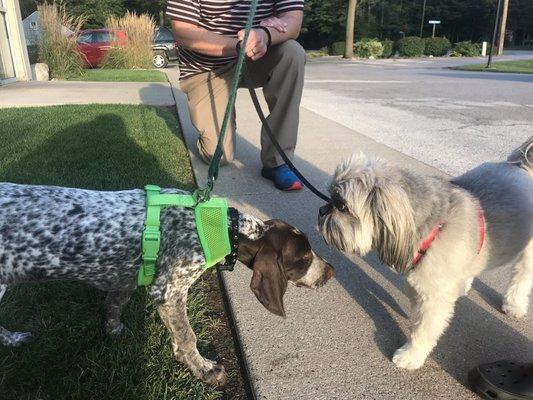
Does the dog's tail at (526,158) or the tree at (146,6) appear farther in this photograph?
the tree at (146,6)

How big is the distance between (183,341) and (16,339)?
3.39 feet

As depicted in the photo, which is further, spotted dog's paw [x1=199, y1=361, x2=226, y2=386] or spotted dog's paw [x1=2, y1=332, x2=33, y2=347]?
spotted dog's paw [x1=2, y1=332, x2=33, y2=347]

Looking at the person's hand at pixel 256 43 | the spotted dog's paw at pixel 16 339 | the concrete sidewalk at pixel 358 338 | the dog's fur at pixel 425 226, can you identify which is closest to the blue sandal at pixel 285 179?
the concrete sidewalk at pixel 358 338

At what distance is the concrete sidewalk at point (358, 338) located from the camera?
2.46 metres

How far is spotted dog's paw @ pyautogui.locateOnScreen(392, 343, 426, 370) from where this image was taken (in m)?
2.59

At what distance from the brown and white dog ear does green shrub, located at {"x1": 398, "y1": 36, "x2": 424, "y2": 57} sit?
51741 millimetres

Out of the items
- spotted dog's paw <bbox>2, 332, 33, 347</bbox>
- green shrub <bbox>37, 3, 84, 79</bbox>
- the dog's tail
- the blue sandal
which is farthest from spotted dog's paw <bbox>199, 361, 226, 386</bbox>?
green shrub <bbox>37, 3, 84, 79</bbox>

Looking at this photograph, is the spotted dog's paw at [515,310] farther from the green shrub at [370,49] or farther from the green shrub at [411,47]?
the green shrub at [411,47]

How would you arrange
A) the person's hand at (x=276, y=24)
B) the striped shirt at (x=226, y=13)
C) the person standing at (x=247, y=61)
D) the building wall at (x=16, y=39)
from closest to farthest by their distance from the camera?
the person's hand at (x=276, y=24), the person standing at (x=247, y=61), the striped shirt at (x=226, y=13), the building wall at (x=16, y=39)

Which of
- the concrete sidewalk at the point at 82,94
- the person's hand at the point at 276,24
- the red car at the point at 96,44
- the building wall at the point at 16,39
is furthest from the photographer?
the red car at the point at 96,44

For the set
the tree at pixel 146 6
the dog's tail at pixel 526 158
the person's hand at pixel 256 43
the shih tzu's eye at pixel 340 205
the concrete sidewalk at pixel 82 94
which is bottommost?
the concrete sidewalk at pixel 82 94

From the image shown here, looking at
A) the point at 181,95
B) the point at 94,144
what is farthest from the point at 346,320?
the point at 181,95

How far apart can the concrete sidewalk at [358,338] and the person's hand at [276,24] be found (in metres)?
2.17

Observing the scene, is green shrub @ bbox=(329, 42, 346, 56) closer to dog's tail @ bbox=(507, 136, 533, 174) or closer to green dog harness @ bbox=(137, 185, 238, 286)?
dog's tail @ bbox=(507, 136, 533, 174)
